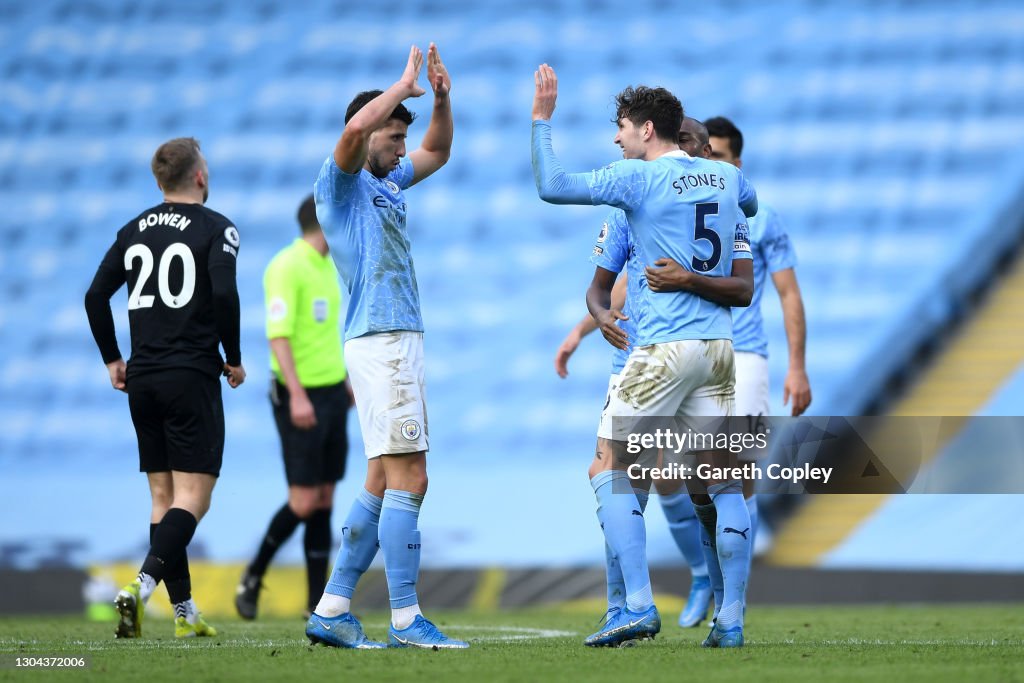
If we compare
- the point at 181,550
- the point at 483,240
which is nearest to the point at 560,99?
the point at 483,240

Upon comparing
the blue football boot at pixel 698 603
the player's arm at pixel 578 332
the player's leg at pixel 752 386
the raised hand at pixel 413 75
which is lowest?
the blue football boot at pixel 698 603

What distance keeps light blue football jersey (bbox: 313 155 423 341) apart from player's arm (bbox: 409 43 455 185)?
0.33 m

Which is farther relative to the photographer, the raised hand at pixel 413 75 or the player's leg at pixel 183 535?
the player's leg at pixel 183 535

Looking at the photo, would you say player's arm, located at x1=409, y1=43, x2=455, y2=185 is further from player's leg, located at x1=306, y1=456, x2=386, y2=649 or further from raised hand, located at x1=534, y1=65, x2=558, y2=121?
player's leg, located at x1=306, y1=456, x2=386, y2=649

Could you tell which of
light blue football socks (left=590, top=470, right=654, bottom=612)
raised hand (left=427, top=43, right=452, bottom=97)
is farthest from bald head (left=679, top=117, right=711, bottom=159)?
light blue football socks (left=590, top=470, right=654, bottom=612)

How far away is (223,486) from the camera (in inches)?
402

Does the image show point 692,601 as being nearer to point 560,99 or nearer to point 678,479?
point 678,479

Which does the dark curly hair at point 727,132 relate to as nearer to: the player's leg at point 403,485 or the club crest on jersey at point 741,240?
Answer: the club crest on jersey at point 741,240

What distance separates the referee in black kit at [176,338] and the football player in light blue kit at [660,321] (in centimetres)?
148

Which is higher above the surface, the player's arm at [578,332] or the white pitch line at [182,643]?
the player's arm at [578,332]

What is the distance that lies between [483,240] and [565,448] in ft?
6.58

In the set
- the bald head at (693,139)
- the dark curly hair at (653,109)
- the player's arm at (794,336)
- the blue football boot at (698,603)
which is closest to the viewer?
the dark curly hair at (653,109)

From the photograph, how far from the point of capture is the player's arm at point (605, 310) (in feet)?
15.3

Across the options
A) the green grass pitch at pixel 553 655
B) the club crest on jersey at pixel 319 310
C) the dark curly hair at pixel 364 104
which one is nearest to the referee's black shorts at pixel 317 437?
the club crest on jersey at pixel 319 310
